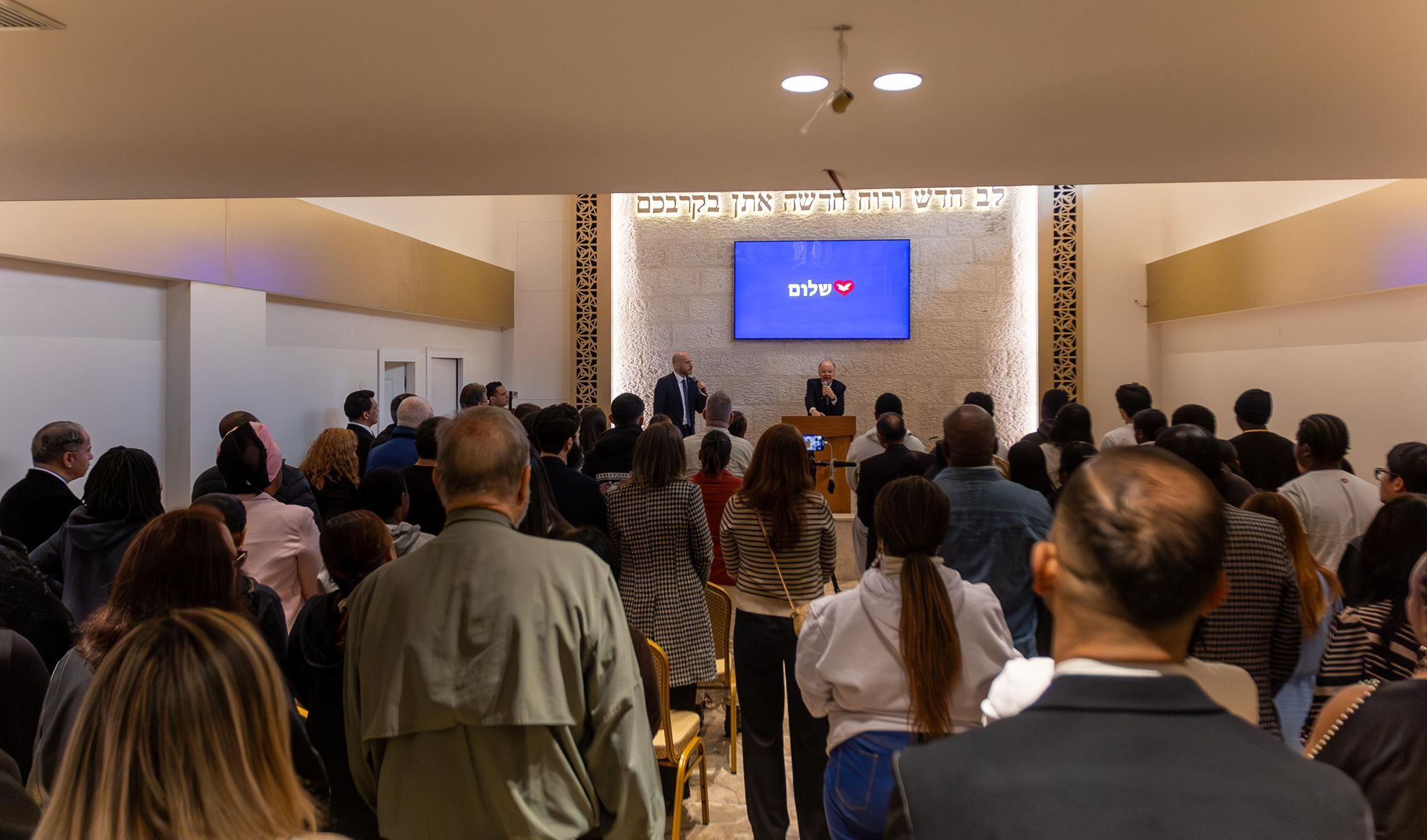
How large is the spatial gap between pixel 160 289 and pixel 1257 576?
6297 mm

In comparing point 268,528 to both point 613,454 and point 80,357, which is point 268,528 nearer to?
point 613,454

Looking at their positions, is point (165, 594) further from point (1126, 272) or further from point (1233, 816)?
point (1126, 272)

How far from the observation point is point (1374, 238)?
20.3ft

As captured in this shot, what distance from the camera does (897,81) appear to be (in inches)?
144

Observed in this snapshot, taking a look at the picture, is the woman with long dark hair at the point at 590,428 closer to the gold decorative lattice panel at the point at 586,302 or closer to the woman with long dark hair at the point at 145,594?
the woman with long dark hair at the point at 145,594

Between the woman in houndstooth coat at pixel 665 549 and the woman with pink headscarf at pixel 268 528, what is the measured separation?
1073mm

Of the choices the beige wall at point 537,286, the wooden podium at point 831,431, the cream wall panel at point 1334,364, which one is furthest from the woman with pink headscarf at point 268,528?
the beige wall at point 537,286

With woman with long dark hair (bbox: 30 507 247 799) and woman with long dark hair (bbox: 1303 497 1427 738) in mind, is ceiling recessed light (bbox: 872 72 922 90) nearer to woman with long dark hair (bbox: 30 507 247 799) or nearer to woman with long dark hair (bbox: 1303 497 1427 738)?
woman with long dark hair (bbox: 1303 497 1427 738)

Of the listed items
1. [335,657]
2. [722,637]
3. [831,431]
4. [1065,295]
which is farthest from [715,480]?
[1065,295]

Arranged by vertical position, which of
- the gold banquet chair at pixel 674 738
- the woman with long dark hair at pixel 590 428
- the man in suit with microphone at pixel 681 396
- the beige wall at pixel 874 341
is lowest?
the gold banquet chair at pixel 674 738

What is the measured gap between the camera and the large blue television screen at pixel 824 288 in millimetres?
10375

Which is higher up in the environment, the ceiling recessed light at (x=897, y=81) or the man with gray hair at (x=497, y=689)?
the ceiling recessed light at (x=897, y=81)

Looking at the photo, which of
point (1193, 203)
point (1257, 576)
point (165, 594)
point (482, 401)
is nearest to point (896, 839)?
point (165, 594)

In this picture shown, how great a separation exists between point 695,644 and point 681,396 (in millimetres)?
5264
